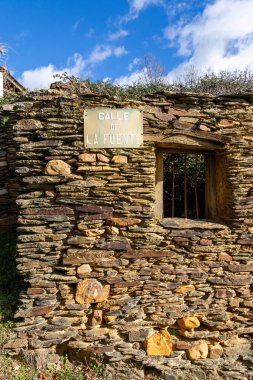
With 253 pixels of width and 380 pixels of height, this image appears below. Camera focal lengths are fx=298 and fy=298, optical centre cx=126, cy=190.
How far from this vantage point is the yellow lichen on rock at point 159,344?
3.64m

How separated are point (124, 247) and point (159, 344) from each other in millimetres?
1283

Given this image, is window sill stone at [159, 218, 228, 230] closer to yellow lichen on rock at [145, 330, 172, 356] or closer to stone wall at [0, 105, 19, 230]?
yellow lichen on rock at [145, 330, 172, 356]

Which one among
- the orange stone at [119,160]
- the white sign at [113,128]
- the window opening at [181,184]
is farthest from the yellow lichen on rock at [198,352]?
the white sign at [113,128]

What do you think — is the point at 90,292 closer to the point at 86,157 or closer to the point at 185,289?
the point at 185,289

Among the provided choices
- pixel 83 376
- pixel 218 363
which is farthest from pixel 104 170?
pixel 218 363

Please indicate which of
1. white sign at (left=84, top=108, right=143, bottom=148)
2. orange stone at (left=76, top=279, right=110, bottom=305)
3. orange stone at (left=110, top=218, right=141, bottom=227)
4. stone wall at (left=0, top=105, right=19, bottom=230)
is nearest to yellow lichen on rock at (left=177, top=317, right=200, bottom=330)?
orange stone at (left=76, top=279, right=110, bottom=305)

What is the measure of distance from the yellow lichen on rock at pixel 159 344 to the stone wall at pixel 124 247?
0.01m

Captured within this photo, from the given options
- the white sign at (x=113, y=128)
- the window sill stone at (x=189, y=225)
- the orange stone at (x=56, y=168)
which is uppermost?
the white sign at (x=113, y=128)

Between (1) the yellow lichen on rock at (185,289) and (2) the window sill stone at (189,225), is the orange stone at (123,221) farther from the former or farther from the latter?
(1) the yellow lichen on rock at (185,289)

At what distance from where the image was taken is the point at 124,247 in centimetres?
359

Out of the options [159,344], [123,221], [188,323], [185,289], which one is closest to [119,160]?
[123,221]

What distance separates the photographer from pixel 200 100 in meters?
3.75

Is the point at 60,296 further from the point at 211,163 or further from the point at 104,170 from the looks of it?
the point at 211,163

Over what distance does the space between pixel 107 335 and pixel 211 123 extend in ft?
9.51
